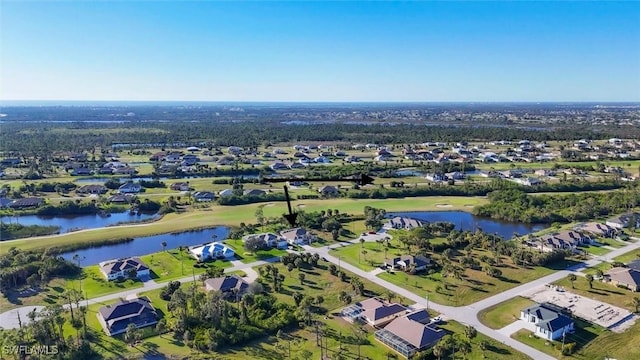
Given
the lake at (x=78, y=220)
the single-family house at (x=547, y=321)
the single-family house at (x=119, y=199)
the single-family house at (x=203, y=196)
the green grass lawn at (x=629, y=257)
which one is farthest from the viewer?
the single-family house at (x=203, y=196)

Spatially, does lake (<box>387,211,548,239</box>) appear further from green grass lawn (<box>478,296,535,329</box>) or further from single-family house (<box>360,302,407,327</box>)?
single-family house (<box>360,302,407,327</box>)

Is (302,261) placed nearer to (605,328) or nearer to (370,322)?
(370,322)

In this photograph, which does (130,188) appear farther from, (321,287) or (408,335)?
(408,335)

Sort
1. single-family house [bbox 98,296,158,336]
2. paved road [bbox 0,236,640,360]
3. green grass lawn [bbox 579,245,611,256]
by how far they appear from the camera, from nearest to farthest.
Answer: paved road [bbox 0,236,640,360]
single-family house [bbox 98,296,158,336]
green grass lawn [bbox 579,245,611,256]

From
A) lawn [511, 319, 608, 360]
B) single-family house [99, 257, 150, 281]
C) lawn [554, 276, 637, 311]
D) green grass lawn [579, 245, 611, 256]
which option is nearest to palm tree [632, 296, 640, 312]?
lawn [554, 276, 637, 311]

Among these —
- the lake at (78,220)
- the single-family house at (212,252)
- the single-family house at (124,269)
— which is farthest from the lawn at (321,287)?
the lake at (78,220)

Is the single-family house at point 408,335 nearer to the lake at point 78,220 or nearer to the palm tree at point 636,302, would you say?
the palm tree at point 636,302
